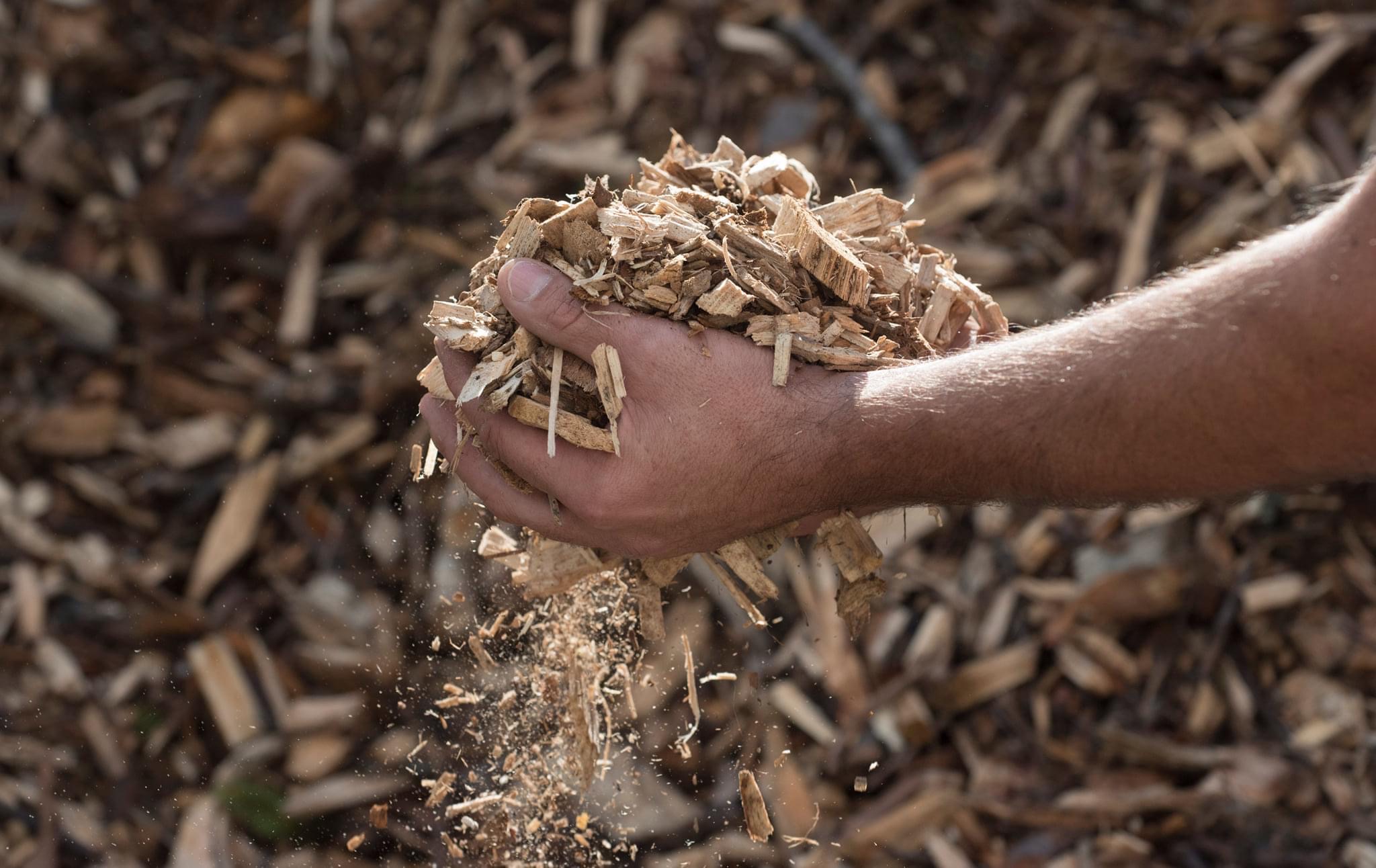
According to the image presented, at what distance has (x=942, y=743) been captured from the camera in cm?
286

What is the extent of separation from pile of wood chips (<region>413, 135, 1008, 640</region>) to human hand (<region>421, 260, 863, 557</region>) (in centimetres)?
2

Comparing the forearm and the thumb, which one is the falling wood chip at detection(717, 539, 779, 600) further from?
the thumb

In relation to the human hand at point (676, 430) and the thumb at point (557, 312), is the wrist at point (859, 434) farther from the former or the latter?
the thumb at point (557, 312)

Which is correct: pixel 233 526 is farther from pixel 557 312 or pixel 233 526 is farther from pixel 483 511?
pixel 557 312

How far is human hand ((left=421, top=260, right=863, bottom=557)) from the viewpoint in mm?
1362

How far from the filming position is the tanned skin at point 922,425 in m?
1.26

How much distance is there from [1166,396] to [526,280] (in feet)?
2.51

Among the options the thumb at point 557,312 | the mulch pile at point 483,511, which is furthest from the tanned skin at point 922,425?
the mulch pile at point 483,511

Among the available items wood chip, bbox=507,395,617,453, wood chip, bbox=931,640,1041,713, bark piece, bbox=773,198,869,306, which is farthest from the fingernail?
wood chip, bbox=931,640,1041,713

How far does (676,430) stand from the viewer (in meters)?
1.36

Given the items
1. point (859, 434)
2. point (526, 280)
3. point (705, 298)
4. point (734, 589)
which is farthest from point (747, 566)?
point (526, 280)

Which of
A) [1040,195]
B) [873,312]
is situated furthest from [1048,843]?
[1040,195]

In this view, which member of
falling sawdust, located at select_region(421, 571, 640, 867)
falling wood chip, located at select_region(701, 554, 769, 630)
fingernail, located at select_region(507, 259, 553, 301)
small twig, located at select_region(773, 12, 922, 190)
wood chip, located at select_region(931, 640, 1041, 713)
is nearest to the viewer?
fingernail, located at select_region(507, 259, 553, 301)

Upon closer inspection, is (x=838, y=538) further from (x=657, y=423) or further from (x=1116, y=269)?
(x=1116, y=269)
